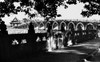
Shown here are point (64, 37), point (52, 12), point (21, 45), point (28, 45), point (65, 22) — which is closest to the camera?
point (21, 45)

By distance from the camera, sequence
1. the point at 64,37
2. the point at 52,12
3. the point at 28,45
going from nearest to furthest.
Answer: the point at 28,45
the point at 52,12
the point at 64,37

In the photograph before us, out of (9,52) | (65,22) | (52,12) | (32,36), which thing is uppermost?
(65,22)

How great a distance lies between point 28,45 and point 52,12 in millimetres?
3481

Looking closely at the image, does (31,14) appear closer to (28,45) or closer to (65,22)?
(28,45)

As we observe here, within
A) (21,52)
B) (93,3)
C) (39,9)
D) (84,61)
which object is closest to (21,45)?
(21,52)

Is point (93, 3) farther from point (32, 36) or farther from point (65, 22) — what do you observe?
point (65, 22)

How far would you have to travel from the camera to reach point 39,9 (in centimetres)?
1498

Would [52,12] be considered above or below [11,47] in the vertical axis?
above

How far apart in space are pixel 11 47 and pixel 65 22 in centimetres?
7264


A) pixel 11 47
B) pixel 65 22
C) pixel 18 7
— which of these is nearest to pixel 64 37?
pixel 18 7

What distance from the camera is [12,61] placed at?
11.3 metres

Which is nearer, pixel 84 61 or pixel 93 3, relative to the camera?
pixel 84 61

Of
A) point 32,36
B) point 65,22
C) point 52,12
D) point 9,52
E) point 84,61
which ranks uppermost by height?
point 65,22

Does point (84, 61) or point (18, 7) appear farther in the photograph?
point (18, 7)
